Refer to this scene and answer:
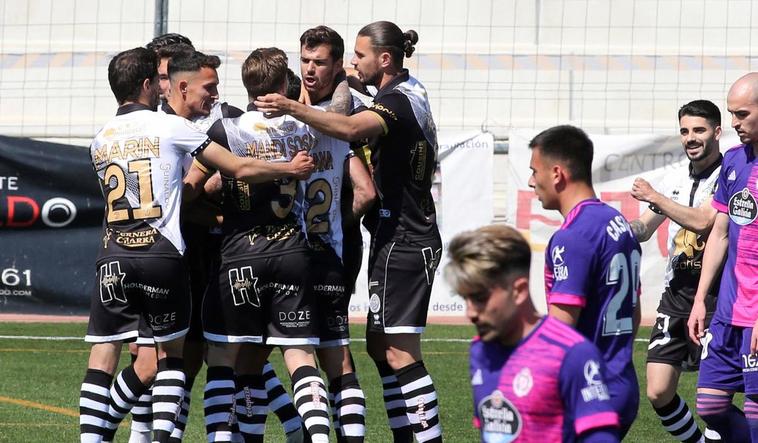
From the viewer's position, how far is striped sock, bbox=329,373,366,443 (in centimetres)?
664

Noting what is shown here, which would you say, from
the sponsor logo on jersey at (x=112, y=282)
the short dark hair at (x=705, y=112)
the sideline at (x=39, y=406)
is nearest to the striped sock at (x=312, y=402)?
the sponsor logo on jersey at (x=112, y=282)

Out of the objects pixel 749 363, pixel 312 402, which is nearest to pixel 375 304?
pixel 312 402

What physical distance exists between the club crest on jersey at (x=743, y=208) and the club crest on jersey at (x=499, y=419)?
2.84 m

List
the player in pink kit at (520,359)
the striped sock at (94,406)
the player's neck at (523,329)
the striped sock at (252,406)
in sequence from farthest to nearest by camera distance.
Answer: the striped sock at (252,406)
the striped sock at (94,406)
the player's neck at (523,329)
the player in pink kit at (520,359)

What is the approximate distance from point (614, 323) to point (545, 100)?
1684 cm

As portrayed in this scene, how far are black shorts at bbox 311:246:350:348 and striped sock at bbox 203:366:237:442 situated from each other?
0.55m

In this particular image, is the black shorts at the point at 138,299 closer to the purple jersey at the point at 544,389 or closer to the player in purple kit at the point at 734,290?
the player in purple kit at the point at 734,290

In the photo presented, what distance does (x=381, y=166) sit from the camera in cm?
684

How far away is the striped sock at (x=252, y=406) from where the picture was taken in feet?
22.7

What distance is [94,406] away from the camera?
21.5 feet

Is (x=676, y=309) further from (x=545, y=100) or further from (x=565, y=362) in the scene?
(x=545, y=100)

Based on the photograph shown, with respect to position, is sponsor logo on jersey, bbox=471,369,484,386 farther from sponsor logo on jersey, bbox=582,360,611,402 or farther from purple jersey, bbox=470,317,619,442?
sponsor logo on jersey, bbox=582,360,611,402

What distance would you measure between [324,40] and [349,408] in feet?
6.46

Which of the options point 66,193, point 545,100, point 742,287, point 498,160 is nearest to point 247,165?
point 742,287
